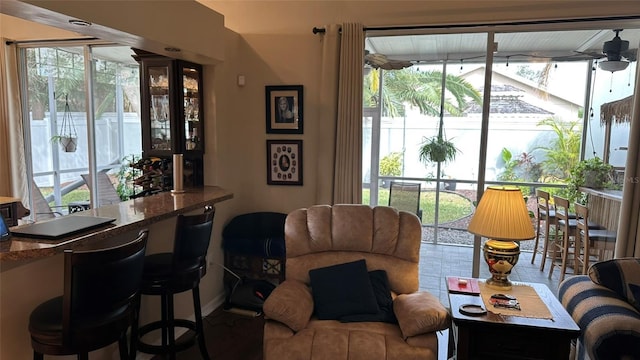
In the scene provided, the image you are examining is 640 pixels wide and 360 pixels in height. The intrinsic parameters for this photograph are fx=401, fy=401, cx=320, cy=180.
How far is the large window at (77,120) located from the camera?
4215 millimetres

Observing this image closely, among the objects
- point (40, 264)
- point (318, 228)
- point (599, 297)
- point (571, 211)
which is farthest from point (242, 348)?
point (571, 211)

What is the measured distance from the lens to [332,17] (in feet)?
12.4

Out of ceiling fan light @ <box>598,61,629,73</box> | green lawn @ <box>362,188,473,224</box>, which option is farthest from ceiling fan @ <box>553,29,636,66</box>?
green lawn @ <box>362,188,473,224</box>

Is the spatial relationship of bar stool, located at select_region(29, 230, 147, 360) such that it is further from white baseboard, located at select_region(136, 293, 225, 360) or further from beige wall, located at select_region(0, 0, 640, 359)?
beige wall, located at select_region(0, 0, 640, 359)

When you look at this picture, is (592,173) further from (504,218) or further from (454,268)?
(504,218)

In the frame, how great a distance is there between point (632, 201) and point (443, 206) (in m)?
1.49

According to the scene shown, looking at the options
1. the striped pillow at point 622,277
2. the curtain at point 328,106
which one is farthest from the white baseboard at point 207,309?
the striped pillow at point 622,277

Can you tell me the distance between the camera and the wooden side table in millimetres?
2092

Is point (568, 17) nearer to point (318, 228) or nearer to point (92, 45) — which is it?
point (318, 228)

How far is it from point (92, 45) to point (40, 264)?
2.89 metres

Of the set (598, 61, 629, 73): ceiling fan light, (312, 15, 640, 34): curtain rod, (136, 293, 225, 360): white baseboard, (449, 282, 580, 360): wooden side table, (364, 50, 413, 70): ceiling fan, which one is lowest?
(136, 293, 225, 360): white baseboard

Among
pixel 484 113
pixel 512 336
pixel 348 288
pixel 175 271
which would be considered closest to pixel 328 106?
pixel 484 113

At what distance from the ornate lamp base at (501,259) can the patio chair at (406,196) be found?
4.77 feet

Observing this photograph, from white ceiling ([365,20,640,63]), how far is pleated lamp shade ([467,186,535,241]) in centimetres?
174
